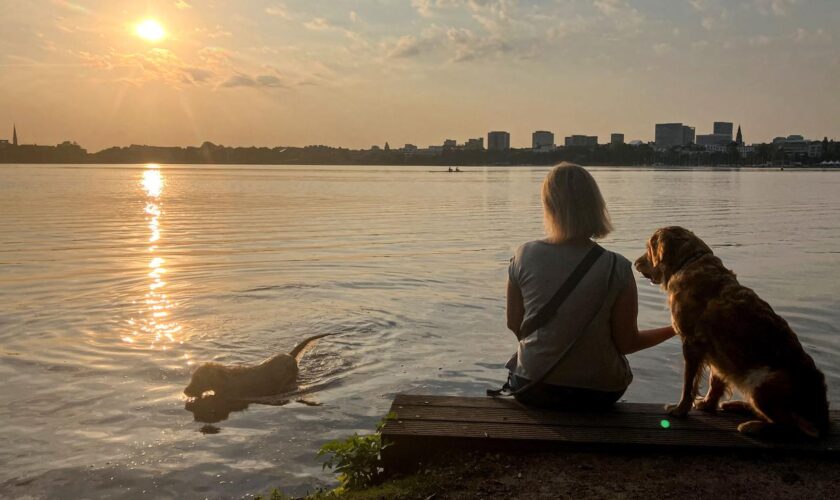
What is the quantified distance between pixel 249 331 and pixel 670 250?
6346 mm

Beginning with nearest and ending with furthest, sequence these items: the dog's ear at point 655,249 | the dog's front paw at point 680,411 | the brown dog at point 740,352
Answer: the brown dog at point 740,352
the dog's front paw at point 680,411
the dog's ear at point 655,249

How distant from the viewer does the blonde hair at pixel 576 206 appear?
15.8ft

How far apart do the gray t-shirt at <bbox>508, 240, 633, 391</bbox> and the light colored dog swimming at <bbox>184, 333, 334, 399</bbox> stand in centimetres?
329

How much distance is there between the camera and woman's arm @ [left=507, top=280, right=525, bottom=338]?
5.11 m

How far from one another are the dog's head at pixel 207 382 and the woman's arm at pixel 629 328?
3.99m

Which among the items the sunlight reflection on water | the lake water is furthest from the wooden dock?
the sunlight reflection on water

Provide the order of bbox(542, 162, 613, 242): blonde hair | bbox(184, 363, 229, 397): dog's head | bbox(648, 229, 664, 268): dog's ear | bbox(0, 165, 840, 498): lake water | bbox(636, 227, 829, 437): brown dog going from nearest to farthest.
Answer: bbox(636, 227, 829, 437): brown dog < bbox(542, 162, 613, 242): blonde hair < bbox(648, 229, 664, 268): dog's ear < bbox(0, 165, 840, 498): lake water < bbox(184, 363, 229, 397): dog's head

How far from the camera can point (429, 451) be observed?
15.5 ft

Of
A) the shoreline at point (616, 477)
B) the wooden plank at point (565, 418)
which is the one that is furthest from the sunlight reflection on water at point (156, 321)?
the shoreline at point (616, 477)

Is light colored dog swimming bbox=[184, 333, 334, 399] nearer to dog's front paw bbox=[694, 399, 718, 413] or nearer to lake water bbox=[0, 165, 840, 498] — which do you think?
lake water bbox=[0, 165, 840, 498]

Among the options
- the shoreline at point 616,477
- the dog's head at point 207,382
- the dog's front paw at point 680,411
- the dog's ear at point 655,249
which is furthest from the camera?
the dog's head at point 207,382

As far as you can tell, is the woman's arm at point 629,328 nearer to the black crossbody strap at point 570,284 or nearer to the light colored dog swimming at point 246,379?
the black crossbody strap at point 570,284

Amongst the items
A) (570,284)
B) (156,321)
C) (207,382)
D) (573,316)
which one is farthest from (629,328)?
(156,321)

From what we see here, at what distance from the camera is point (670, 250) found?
5.47 metres
